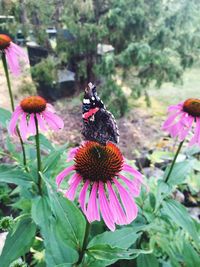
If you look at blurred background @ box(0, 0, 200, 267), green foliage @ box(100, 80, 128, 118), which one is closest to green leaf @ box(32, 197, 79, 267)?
blurred background @ box(0, 0, 200, 267)

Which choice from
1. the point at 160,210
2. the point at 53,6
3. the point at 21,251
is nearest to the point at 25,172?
the point at 21,251

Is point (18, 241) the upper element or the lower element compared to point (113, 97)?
upper

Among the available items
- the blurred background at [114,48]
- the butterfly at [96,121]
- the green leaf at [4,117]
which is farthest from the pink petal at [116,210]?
the blurred background at [114,48]

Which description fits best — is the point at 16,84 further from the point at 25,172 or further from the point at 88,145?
the point at 88,145

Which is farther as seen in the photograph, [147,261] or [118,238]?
[147,261]

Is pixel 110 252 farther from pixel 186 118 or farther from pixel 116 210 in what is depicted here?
pixel 186 118

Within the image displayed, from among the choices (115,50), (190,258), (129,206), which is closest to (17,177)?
(129,206)

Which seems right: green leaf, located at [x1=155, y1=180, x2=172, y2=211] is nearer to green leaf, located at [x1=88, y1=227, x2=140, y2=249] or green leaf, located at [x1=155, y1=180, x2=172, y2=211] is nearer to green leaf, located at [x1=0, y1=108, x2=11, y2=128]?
green leaf, located at [x1=88, y1=227, x2=140, y2=249]
